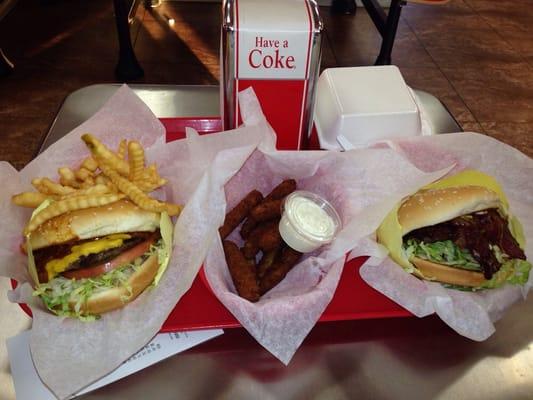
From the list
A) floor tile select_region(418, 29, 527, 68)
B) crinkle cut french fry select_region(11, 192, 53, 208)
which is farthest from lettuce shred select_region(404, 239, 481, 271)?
floor tile select_region(418, 29, 527, 68)

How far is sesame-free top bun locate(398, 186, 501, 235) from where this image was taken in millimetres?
1437

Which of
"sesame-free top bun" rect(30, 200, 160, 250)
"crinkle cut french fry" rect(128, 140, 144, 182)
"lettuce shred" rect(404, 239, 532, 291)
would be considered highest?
"crinkle cut french fry" rect(128, 140, 144, 182)

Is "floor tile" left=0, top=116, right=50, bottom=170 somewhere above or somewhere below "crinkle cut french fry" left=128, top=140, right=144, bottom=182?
below

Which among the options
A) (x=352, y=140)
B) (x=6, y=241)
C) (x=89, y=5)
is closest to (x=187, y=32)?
(x=89, y=5)

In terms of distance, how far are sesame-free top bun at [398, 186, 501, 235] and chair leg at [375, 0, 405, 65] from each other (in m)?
2.35

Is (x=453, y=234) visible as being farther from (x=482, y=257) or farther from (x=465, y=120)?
(x=465, y=120)

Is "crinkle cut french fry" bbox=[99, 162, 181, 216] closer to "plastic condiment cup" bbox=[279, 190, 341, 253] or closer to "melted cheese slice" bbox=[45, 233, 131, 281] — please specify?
"melted cheese slice" bbox=[45, 233, 131, 281]

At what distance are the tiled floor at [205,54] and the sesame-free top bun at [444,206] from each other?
2.13 meters

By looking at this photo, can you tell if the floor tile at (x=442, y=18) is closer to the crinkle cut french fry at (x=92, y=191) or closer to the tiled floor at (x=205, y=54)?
the tiled floor at (x=205, y=54)

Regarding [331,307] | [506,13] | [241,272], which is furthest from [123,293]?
[506,13]

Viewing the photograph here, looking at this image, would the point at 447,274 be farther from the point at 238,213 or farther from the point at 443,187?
the point at 238,213

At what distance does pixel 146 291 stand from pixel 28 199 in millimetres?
370

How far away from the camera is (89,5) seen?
171 inches

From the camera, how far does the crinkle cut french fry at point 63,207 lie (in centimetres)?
124
